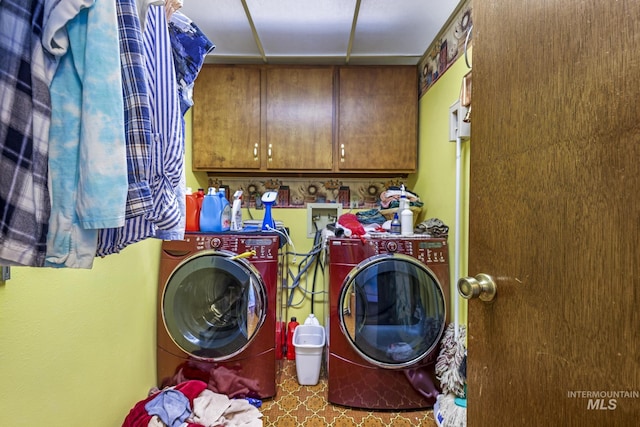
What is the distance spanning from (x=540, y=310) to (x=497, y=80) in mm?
491

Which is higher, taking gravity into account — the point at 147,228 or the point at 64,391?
the point at 147,228

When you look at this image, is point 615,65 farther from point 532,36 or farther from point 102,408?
point 102,408

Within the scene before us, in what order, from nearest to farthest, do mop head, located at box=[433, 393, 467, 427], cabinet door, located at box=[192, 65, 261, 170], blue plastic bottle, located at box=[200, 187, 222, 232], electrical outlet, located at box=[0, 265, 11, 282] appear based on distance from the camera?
electrical outlet, located at box=[0, 265, 11, 282]
mop head, located at box=[433, 393, 467, 427]
blue plastic bottle, located at box=[200, 187, 222, 232]
cabinet door, located at box=[192, 65, 261, 170]

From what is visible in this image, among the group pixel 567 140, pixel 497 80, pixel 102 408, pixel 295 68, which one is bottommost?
pixel 102 408

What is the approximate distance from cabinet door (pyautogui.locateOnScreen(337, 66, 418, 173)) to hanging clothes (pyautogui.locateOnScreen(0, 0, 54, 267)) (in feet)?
5.93

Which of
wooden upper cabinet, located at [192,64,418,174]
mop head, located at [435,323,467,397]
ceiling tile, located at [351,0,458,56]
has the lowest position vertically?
mop head, located at [435,323,467,397]

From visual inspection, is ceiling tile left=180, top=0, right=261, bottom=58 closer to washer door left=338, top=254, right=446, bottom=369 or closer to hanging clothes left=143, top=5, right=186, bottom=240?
hanging clothes left=143, top=5, right=186, bottom=240

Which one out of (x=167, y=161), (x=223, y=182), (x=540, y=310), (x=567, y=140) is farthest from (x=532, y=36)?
(x=223, y=182)

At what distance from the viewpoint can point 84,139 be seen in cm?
47

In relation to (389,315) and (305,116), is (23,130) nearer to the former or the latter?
(389,315)

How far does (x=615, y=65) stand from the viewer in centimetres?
40

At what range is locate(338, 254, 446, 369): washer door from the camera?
1540 mm

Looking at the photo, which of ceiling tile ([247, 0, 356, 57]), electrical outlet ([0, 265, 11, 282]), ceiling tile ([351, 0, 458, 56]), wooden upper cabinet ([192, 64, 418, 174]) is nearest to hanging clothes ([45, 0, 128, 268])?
electrical outlet ([0, 265, 11, 282])

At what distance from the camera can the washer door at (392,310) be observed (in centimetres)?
154
